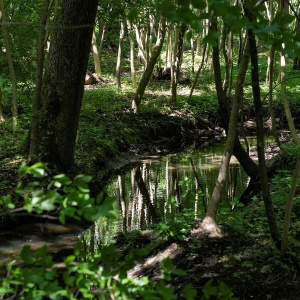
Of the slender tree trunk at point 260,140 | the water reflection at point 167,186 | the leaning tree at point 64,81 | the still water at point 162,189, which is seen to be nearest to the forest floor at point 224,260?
the slender tree trunk at point 260,140

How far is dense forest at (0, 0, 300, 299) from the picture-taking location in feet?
6.15

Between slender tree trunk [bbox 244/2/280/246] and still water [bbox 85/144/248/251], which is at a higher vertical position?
slender tree trunk [bbox 244/2/280/246]

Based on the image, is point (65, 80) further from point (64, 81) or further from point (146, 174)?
point (146, 174)

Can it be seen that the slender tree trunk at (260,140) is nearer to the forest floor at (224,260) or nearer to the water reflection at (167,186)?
the forest floor at (224,260)

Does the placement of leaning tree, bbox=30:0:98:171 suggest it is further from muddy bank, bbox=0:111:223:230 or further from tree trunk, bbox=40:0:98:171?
muddy bank, bbox=0:111:223:230

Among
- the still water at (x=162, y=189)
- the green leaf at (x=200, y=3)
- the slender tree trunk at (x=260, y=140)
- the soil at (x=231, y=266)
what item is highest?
the green leaf at (x=200, y=3)

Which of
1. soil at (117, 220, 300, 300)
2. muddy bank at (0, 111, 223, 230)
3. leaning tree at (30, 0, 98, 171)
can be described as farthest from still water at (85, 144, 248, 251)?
leaning tree at (30, 0, 98, 171)

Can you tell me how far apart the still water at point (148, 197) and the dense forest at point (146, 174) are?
0.05 metres

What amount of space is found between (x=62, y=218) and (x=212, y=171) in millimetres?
9883

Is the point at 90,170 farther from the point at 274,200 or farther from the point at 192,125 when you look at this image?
the point at 192,125

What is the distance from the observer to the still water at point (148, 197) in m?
6.66

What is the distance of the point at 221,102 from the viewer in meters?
7.50

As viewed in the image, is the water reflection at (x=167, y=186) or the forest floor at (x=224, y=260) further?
the water reflection at (x=167, y=186)

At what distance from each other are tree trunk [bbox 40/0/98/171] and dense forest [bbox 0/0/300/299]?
19 millimetres
